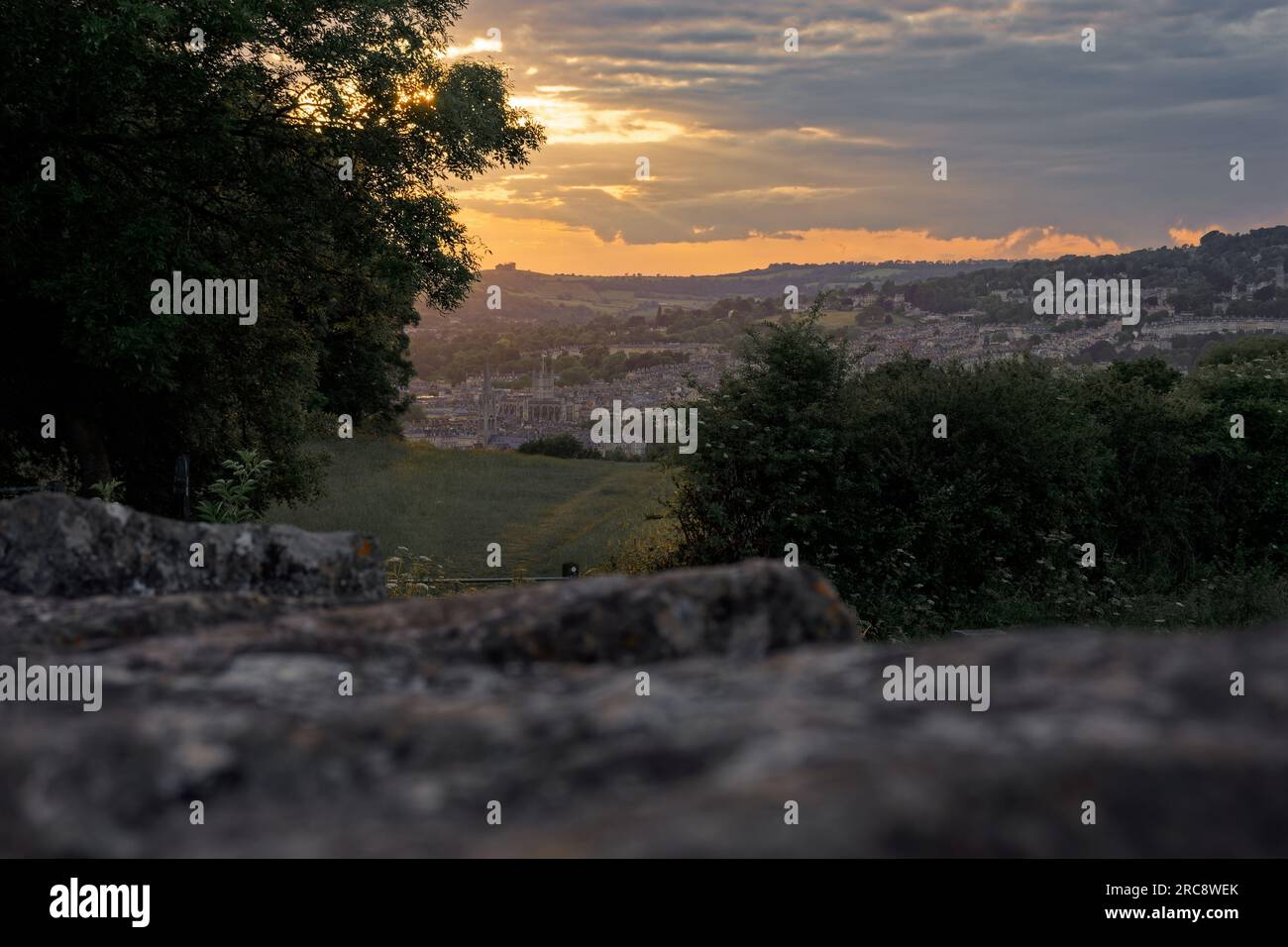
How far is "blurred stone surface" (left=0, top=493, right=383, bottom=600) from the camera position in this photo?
4086mm

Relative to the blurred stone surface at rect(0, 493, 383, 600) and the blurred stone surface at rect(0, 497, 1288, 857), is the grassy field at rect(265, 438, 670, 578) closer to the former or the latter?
the blurred stone surface at rect(0, 493, 383, 600)

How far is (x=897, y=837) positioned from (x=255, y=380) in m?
23.1

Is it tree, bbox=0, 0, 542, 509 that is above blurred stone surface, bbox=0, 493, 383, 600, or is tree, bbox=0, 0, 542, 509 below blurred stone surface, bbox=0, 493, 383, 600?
above

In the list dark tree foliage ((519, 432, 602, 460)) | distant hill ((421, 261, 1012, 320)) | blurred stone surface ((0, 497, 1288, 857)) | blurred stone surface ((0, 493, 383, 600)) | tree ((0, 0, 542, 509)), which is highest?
distant hill ((421, 261, 1012, 320))

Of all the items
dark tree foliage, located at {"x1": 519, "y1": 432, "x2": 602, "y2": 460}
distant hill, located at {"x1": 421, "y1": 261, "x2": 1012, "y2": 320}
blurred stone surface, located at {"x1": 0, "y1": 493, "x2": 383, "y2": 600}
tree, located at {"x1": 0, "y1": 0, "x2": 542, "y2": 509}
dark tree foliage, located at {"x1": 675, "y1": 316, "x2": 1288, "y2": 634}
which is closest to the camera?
blurred stone surface, located at {"x1": 0, "y1": 493, "x2": 383, "y2": 600}

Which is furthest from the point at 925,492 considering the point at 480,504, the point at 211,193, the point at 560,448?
the point at 560,448

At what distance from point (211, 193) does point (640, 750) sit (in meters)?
19.2

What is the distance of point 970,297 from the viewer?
3300 inches

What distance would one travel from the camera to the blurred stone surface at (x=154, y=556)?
409cm

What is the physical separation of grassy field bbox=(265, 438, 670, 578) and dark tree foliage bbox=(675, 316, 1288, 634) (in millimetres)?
2180

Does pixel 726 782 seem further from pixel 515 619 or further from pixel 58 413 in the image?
pixel 58 413

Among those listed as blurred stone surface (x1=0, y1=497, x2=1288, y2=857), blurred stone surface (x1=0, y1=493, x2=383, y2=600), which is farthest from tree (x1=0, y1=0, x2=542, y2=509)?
blurred stone surface (x1=0, y1=497, x2=1288, y2=857)

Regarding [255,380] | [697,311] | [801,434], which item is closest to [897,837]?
[801,434]

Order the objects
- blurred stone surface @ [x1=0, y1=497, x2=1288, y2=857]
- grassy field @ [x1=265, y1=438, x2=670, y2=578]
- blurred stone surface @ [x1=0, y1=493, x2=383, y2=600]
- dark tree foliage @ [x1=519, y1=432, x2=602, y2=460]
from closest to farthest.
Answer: blurred stone surface @ [x1=0, y1=497, x2=1288, y2=857]
blurred stone surface @ [x1=0, y1=493, x2=383, y2=600]
grassy field @ [x1=265, y1=438, x2=670, y2=578]
dark tree foliage @ [x1=519, y1=432, x2=602, y2=460]
